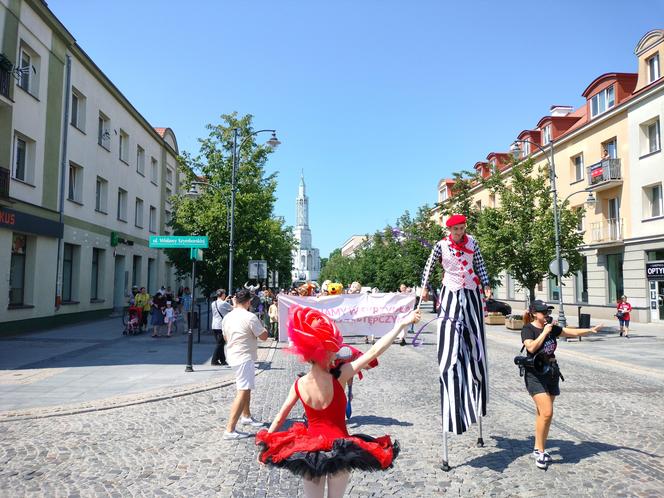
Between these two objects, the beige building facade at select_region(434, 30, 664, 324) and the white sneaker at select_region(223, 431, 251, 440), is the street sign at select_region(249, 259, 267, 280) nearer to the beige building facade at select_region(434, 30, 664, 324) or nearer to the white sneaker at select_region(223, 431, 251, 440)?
the beige building facade at select_region(434, 30, 664, 324)

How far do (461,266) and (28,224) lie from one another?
685 inches

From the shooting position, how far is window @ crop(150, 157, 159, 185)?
33156mm

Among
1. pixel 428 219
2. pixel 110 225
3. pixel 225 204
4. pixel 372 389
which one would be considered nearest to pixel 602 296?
pixel 428 219

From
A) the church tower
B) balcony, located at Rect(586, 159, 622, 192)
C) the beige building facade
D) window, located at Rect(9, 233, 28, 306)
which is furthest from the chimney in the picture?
the church tower

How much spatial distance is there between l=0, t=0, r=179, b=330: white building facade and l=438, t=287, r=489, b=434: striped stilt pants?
16.1 m

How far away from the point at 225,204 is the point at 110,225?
9153 millimetres

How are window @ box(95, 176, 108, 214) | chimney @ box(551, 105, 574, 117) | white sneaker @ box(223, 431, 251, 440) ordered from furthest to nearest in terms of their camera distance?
chimney @ box(551, 105, 574, 117) < window @ box(95, 176, 108, 214) < white sneaker @ box(223, 431, 251, 440)

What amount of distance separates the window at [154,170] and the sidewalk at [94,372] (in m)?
17.5

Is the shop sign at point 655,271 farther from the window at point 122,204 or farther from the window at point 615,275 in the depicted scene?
the window at point 122,204

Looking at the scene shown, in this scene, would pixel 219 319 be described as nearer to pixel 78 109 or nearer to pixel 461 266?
pixel 461 266

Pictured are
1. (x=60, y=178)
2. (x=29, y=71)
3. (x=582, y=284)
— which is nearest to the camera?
(x=29, y=71)

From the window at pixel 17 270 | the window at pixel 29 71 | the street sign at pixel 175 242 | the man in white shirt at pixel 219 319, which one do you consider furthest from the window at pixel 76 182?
the man in white shirt at pixel 219 319

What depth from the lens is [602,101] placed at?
92.1 ft

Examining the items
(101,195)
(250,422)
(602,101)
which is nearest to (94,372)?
(250,422)
